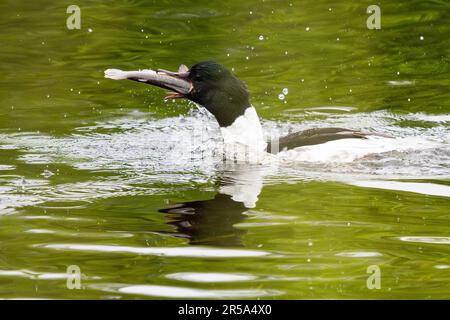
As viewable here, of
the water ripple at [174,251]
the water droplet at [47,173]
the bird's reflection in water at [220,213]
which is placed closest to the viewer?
the water ripple at [174,251]

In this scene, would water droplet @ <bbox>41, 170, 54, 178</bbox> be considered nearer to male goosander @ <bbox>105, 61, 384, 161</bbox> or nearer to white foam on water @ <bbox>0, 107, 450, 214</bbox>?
white foam on water @ <bbox>0, 107, 450, 214</bbox>

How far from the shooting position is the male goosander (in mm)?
9570

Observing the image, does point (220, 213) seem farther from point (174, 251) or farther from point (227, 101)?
point (227, 101)

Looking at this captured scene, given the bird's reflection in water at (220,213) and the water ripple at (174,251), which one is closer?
the water ripple at (174,251)

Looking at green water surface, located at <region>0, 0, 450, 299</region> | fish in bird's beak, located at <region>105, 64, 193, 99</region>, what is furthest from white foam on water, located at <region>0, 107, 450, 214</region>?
fish in bird's beak, located at <region>105, 64, 193, 99</region>

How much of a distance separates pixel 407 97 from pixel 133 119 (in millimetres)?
2929

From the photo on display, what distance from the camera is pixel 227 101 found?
998 centimetres

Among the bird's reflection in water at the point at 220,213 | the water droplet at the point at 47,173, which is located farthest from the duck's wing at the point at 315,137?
the water droplet at the point at 47,173

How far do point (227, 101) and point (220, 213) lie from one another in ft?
7.68

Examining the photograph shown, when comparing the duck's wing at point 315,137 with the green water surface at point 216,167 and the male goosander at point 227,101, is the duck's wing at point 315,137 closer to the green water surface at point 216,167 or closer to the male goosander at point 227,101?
the male goosander at point 227,101

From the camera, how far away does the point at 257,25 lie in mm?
13992

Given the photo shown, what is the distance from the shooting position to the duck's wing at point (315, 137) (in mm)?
9500

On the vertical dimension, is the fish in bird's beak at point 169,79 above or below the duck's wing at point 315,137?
above

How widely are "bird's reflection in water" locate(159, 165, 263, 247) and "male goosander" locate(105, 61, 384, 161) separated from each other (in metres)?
→ 0.72
